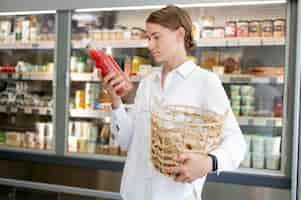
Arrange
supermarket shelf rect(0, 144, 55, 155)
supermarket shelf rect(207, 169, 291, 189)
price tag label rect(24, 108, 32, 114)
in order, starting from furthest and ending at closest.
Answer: price tag label rect(24, 108, 32, 114)
supermarket shelf rect(0, 144, 55, 155)
supermarket shelf rect(207, 169, 291, 189)

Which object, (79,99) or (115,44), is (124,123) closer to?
(115,44)

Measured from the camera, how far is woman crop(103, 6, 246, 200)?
105cm

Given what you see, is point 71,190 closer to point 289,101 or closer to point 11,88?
point 11,88

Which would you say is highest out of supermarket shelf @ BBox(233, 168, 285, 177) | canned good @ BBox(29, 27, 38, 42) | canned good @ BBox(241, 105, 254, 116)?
canned good @ BBox(29, 27, 38, 42)

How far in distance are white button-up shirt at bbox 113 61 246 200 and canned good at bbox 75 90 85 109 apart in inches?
64.0

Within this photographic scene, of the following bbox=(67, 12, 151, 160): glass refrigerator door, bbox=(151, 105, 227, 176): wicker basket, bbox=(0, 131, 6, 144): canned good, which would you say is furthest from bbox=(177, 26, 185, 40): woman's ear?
bbox=(0, 131, 6, 144): canned good

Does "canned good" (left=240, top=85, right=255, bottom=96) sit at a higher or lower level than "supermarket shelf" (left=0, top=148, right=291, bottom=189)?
higher

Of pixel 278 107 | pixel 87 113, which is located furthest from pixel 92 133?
pixel 278 107

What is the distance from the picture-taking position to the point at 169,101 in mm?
1118

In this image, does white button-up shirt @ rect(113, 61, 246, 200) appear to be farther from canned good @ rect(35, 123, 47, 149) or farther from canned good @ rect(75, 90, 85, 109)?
canned good @ rect(35, 123, 47, 149)

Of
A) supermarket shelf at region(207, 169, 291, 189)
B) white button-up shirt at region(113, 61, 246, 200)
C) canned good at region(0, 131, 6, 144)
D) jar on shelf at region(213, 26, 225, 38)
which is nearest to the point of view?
white button-up shirt at region(113, 61, 246, 200)

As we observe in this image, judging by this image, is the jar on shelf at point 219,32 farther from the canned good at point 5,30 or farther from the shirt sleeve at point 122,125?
the canned good at point 5,30

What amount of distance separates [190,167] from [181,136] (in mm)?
86

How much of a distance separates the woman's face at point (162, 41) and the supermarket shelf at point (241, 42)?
129 cm
